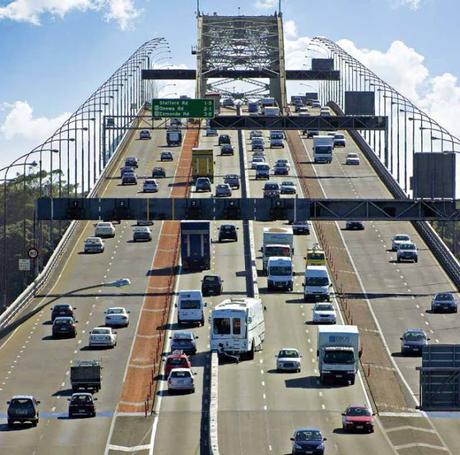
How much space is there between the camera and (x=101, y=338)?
111625mm

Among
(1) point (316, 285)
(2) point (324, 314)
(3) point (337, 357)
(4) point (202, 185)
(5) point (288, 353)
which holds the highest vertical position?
(4) point (202, 185)

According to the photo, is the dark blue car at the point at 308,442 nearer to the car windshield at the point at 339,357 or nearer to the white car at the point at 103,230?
the car windshield at the point at 339,357

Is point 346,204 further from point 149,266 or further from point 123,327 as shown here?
point 123,327

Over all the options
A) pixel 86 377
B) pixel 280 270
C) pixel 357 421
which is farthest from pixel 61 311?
pixel 357 421

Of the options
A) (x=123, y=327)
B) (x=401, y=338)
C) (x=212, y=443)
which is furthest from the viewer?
(x=123, y=327)

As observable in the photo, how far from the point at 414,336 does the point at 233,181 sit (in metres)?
74.8

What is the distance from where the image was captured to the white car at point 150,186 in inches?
7111

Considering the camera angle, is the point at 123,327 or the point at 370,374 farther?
the point at 123,327

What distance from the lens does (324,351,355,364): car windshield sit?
9856 centimetres

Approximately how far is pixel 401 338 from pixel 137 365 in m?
16.6

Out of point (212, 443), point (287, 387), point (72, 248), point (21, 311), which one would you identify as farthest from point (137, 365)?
point (72, 248)

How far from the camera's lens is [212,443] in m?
71.6

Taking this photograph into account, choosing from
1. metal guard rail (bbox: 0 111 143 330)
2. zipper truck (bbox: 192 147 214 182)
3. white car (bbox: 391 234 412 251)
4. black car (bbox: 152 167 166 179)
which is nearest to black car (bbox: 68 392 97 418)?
metal guard rail (bbox: 0 111 143 330)

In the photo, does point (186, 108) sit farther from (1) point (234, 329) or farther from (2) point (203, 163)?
(1) point (234, 329)
